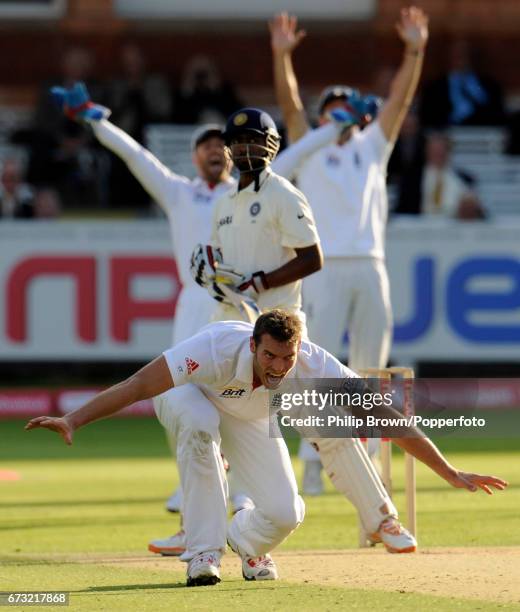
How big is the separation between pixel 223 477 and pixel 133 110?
38.6 ft

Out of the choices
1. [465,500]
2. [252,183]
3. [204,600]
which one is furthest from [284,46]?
[204,600]

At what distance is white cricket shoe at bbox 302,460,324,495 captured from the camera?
31.4 feet

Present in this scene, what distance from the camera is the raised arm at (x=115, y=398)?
5762 mm

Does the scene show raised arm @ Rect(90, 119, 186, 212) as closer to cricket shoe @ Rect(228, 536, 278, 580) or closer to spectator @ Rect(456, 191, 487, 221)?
cricket shoe @ Rect(228, 536, 278, 580)

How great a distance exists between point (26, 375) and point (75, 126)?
3.01m

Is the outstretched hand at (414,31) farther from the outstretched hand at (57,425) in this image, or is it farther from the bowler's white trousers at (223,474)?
the outstretched hand at (57,425)

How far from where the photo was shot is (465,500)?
9.47 metres

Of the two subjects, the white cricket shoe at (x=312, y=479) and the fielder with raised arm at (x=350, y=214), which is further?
the white cricket shoe at (x=312, y=479)

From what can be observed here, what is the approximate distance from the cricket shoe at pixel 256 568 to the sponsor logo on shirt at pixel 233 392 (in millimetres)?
571

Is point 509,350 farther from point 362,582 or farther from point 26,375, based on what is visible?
point 362,582

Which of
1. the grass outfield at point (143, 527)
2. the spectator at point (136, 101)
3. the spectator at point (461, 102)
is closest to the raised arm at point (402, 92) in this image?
the grass outfield at point (143, 527)

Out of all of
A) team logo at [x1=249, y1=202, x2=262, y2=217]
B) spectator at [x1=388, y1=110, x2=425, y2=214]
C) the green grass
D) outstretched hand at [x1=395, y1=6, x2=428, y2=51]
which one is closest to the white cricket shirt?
team logo at [x1=249, y1=202, x2=262, y2=217]

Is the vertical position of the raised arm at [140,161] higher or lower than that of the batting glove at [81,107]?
lower

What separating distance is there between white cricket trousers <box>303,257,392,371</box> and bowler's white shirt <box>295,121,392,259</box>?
0.32ft
